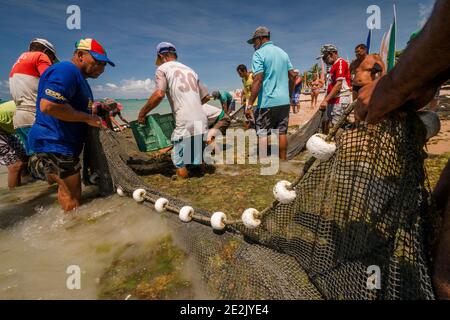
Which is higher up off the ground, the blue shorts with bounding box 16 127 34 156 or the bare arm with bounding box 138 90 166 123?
the bare arm with bounding box 138 90 166 123

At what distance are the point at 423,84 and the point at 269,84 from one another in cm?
403

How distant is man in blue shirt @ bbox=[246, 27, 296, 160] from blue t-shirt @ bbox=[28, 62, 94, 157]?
306cm

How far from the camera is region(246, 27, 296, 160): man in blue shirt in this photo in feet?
16.2

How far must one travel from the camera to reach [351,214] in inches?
67.4

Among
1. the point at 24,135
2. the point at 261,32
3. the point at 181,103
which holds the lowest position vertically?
the point at 24,135

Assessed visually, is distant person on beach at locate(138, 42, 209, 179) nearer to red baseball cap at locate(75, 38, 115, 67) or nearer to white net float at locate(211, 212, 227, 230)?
red baseball cap at locate(75, 38, 115, 67)

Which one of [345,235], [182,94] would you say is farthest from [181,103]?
[345,235]

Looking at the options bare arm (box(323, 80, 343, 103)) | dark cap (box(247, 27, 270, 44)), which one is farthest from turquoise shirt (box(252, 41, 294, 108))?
bare arm (box(323, 80, 343, 103))

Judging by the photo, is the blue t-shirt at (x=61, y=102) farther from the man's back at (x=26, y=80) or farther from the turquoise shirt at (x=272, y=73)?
the turquoise shirt at (x=272, y=73)

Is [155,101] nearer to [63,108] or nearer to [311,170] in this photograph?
[63,108]

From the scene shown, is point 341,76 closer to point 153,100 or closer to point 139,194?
point 153,100

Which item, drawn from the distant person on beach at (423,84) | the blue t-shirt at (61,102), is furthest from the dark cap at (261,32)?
the distant person on beach at (423,84)

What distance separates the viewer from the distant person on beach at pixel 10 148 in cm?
449

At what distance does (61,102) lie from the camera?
119 inches
